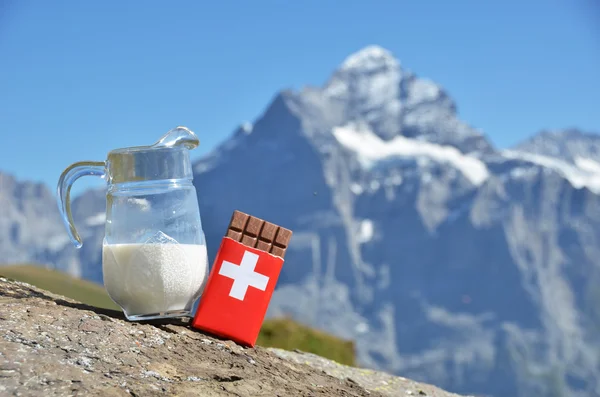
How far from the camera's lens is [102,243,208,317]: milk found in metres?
5.76

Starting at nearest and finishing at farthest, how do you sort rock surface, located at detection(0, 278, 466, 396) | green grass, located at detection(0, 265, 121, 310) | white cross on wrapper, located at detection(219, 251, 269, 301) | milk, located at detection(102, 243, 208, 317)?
rock surface, located at detection(0, 278, 466, 396) < milk, located at detection(102, 243, 208, 317) < white cross on wrapper, located at detection(219, 251, 269, 301) < green grass, located at detection(0, 265, 121, 310)

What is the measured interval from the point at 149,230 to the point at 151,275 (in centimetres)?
36

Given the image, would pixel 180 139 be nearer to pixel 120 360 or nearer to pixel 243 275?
pixel 243 275

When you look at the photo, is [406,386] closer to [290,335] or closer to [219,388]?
[219,388]

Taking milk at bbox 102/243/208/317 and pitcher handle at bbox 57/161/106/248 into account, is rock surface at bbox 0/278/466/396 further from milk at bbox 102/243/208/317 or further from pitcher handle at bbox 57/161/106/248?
pitcher handle at bbox 57/161/106/248

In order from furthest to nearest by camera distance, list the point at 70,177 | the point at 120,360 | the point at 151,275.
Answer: the point at 70,177
the point at 151,275
the point at 120,360

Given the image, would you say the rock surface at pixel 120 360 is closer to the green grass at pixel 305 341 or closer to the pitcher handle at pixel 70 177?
the pitcher handle at pixel 70 177

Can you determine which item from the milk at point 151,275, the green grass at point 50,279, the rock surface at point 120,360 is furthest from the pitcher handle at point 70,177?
the green grass at point 50,279

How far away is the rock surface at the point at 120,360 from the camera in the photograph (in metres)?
4.61

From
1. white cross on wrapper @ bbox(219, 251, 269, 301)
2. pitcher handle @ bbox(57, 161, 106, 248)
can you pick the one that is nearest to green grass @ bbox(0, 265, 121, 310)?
pitcher handle @ bbox(57, 161, 106, 248)

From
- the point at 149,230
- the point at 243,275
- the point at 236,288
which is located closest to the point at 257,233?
the point at 243,275

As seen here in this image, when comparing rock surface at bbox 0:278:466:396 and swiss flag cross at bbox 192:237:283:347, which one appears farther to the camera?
swiss flag cross at bbox 192:237:283:347

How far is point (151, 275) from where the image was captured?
18.9 ft

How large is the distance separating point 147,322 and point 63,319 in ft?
2.41
